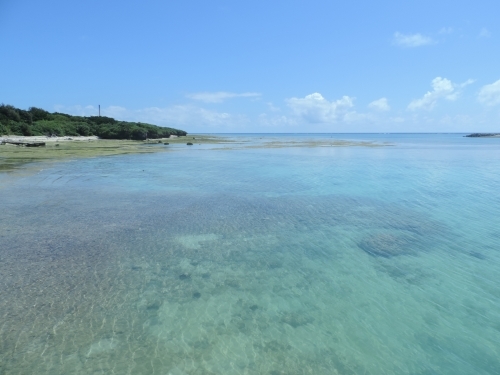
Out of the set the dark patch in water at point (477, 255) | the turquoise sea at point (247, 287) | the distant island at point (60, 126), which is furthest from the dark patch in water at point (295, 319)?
the distant island at point (60, 126)

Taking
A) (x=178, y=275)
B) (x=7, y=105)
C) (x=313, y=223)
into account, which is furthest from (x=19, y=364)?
(x=7, y=105)

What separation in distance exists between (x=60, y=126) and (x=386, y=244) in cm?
8126

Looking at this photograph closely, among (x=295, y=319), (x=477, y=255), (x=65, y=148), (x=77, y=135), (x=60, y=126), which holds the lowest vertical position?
(x=295, y=319)

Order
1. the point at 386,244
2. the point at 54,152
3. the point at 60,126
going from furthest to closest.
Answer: the point at 60,126 → the point at 54,152 → the point at 386,244

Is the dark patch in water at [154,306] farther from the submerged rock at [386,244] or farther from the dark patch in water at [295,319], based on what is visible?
the submerged rock at [386,244]

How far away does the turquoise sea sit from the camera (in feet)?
19.1

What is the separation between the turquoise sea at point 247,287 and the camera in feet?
19.1

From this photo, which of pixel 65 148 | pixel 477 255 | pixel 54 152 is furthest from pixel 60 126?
pixel 477 255

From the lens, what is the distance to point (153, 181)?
77.9ft

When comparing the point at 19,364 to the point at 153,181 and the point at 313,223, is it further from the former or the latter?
the point at 153,181

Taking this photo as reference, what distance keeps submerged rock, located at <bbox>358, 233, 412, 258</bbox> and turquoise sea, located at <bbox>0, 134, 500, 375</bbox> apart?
88 millimetres

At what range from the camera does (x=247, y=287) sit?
8242 millimetres

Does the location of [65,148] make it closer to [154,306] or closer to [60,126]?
[60,126]

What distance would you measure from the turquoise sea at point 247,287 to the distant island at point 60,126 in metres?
59.2
